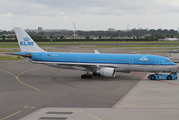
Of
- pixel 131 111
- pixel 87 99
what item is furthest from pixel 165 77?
pixel 131 111

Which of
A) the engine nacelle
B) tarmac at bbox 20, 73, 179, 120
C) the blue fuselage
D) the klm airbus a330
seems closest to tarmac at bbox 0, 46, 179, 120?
tarmac at bbox 20, 73, 179, 120

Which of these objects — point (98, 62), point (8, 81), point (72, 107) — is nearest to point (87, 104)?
point (72, 107)

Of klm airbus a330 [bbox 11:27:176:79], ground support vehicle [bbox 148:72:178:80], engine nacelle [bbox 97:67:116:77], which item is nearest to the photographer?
engine nacelle [bbox 97:67:116:77]

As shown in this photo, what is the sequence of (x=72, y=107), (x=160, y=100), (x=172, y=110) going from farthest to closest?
(x=160, y=100) < (x=72, y=107) < (x=172, y=110)

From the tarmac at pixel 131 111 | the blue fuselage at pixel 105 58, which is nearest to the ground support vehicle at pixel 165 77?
the blue fuselage at pixel 105 58

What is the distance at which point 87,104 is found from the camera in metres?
21.2

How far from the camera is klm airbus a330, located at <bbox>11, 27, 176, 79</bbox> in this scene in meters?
33.3

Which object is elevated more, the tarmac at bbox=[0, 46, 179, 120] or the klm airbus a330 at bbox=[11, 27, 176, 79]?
the klm airbus a330 at bbox=[11, 27, 176, 79]

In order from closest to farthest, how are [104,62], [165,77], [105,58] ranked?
[165,77] → [104,62] → [105,58]

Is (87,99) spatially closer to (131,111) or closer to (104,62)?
(131,111)

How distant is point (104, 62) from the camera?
3472 centimetres

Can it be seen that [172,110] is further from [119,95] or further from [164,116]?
[119,95]

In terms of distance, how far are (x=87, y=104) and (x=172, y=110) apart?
808cm

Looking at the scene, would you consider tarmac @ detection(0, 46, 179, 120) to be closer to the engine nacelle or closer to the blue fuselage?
the engine nacelle
